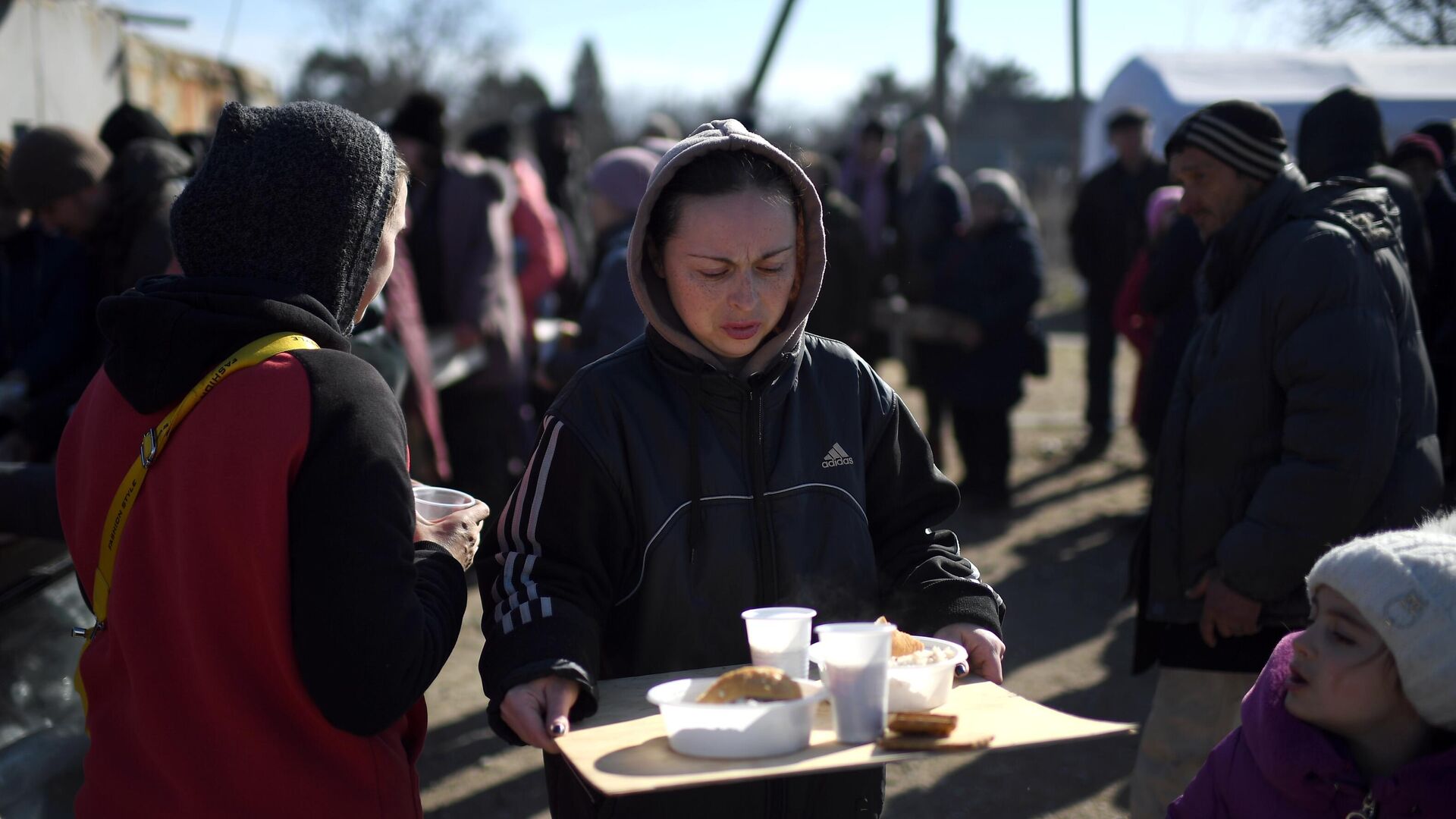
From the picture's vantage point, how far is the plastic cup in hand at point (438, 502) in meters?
2.08

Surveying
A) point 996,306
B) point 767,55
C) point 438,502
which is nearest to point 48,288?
point 438,502

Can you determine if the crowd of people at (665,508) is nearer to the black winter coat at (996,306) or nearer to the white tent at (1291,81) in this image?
the black winter coat at (996,306)

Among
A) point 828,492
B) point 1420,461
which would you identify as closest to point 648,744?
point 828,492

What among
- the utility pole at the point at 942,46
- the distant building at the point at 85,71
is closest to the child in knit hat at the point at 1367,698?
the distant building at the point at 85,71

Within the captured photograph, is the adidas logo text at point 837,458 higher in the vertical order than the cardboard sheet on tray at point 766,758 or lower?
higher

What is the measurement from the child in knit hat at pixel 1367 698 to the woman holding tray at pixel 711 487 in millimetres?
534

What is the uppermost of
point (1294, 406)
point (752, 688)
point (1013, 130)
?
point (752, 688)

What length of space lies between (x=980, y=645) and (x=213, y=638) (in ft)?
3.91

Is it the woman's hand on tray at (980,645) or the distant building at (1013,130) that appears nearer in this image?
the woman's hand on tray at (980,645)

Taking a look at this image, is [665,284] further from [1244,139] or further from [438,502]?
[1244,139]

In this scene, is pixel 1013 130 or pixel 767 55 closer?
pixel 767 55

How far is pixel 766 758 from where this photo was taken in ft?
5.18

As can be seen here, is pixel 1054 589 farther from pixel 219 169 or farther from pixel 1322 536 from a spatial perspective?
pixel 219 169

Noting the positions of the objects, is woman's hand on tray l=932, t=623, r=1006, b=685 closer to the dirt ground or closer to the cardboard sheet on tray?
the cardboard sheet on tray
